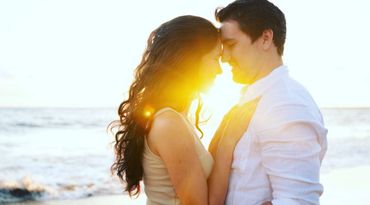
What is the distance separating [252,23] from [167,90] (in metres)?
0.61

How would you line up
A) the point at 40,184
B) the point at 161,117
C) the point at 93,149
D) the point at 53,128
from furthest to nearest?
the point at 53,128, the point at 93,149, the point at 40,184, the point at 161,117

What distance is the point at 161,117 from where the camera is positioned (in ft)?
9.33

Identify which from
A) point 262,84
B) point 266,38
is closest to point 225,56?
point 266,38

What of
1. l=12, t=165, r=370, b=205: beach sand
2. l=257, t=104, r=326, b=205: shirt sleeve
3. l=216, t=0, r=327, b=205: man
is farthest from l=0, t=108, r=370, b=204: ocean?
l=257, t=104, r=326, b=205: shirt sleeve

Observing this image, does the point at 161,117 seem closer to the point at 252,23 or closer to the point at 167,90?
the point at 167,90

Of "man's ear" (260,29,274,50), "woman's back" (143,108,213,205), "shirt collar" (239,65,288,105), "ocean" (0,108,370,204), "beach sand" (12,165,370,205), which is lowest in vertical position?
"ocean" (0,108,370,204)

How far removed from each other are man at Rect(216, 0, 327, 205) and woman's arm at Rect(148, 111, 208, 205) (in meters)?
0.19

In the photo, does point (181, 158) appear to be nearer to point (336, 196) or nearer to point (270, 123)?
point (270, 123)

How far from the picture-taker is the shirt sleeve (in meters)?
2.45

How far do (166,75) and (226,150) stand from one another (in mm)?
588

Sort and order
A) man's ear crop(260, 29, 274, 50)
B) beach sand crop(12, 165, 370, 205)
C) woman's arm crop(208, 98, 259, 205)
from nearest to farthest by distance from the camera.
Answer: woman's arm crop(208, 98, 259, 205) < man's ear crop(260, 29, 274, 50) < beach sand crop(12, 165, 370, 205)

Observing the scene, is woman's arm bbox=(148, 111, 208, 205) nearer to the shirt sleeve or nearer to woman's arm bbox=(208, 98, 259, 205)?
woman's arm bbox=(208, 98, 259, 205)

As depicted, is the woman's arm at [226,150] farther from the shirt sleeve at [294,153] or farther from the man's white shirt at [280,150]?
the shirt sleeve at [294,153]

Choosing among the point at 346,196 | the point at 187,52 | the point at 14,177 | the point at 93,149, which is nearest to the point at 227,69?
the point at 187,52
